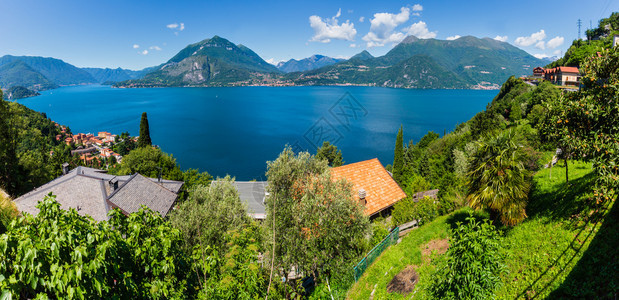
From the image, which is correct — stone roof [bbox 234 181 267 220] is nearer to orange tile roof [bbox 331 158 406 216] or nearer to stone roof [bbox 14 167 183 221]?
stone roof [bbox 14 167 183 221]

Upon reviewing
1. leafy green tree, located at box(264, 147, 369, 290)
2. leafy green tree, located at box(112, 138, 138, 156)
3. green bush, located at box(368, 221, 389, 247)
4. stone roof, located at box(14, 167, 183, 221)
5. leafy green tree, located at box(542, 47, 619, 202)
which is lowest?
leafy green tree, located at box(112, 138, 138, 156)

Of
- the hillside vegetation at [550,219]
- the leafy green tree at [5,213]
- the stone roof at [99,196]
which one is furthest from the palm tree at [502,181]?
the stone roof at [99,196]

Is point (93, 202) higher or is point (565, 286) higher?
point (565, 286)

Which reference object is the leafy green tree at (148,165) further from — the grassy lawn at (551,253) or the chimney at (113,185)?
the grassy lawn at (551,253)

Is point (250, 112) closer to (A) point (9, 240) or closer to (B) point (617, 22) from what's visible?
(B) point (617, 22)

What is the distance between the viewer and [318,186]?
15.2 m

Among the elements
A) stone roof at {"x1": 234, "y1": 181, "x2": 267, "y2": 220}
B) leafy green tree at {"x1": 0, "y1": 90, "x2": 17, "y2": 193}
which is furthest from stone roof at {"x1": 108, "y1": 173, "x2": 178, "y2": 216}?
leafy green tree at {"x1": 0, "y1": 90, "x2": 17, "y2": 193}

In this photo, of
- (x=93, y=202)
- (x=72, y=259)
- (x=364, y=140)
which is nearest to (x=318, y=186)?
(x=72, y=259)

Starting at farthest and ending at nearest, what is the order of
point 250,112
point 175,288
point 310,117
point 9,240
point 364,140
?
1. point 250,112
2. point 310,117
3. point 364,140
4. point 175,288
5. point 9,240

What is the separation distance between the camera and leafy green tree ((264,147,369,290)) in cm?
1303

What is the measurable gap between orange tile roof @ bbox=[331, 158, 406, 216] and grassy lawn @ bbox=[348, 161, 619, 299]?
861cm

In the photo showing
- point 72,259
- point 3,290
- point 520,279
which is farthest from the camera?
point 520,279

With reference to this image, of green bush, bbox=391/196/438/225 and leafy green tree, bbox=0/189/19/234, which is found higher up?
leafy green tree, bbox=0/189/19/234

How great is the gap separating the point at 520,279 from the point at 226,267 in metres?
10.5
